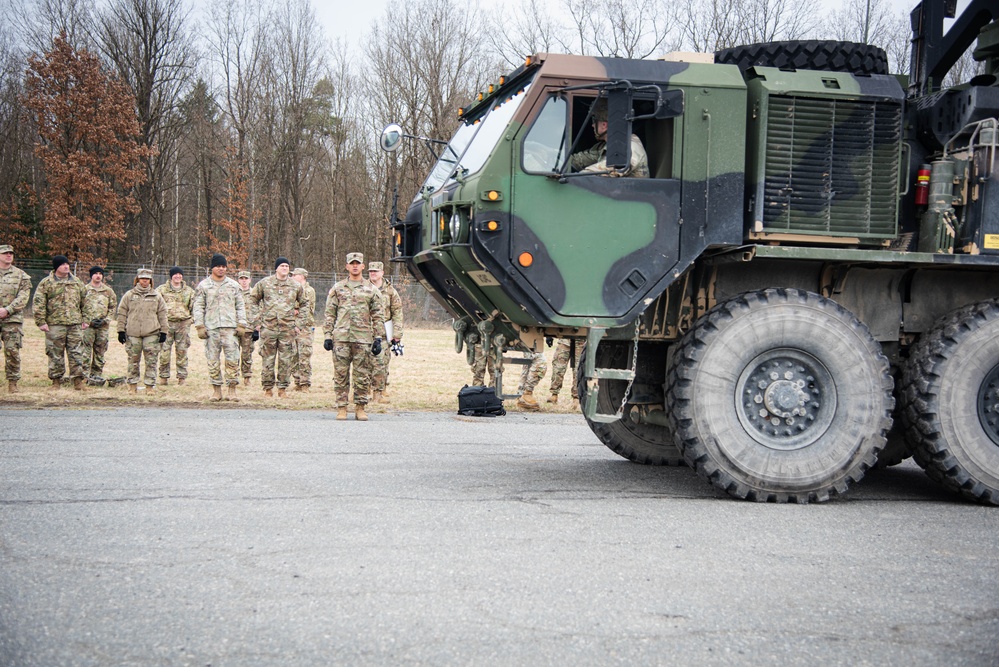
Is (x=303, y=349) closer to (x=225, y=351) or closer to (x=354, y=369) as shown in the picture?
(x=225, y=351)

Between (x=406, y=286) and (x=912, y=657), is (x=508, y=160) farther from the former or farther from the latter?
(x=406, y=286)

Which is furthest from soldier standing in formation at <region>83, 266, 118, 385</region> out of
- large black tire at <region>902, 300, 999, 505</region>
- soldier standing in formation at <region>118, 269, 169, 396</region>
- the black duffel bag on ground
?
large black tire at <region>902, 300, 999, 505</region>

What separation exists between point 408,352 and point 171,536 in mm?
19512

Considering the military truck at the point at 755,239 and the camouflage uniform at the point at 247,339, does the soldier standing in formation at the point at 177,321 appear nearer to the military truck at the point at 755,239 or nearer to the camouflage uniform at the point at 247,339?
the camouflage uniform at the point at 247,339

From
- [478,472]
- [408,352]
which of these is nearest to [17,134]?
[408,352]

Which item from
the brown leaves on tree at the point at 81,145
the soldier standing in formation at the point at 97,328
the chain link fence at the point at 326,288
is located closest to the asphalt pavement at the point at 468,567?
the soldier standing in formation at the point at 97,328

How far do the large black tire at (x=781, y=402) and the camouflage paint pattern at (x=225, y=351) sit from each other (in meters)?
10.0

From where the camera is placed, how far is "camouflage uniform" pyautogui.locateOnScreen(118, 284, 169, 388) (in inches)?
603

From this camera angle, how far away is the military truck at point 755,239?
6219 mm

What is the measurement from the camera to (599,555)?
16.1ft

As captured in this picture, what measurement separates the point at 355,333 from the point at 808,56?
7.10 metres

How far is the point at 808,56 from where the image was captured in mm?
6773

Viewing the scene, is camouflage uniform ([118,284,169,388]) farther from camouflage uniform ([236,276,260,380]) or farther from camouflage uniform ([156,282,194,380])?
camouflage uniform ([236,276,260,380])

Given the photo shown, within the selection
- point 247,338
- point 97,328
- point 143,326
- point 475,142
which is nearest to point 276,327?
point 247,338
